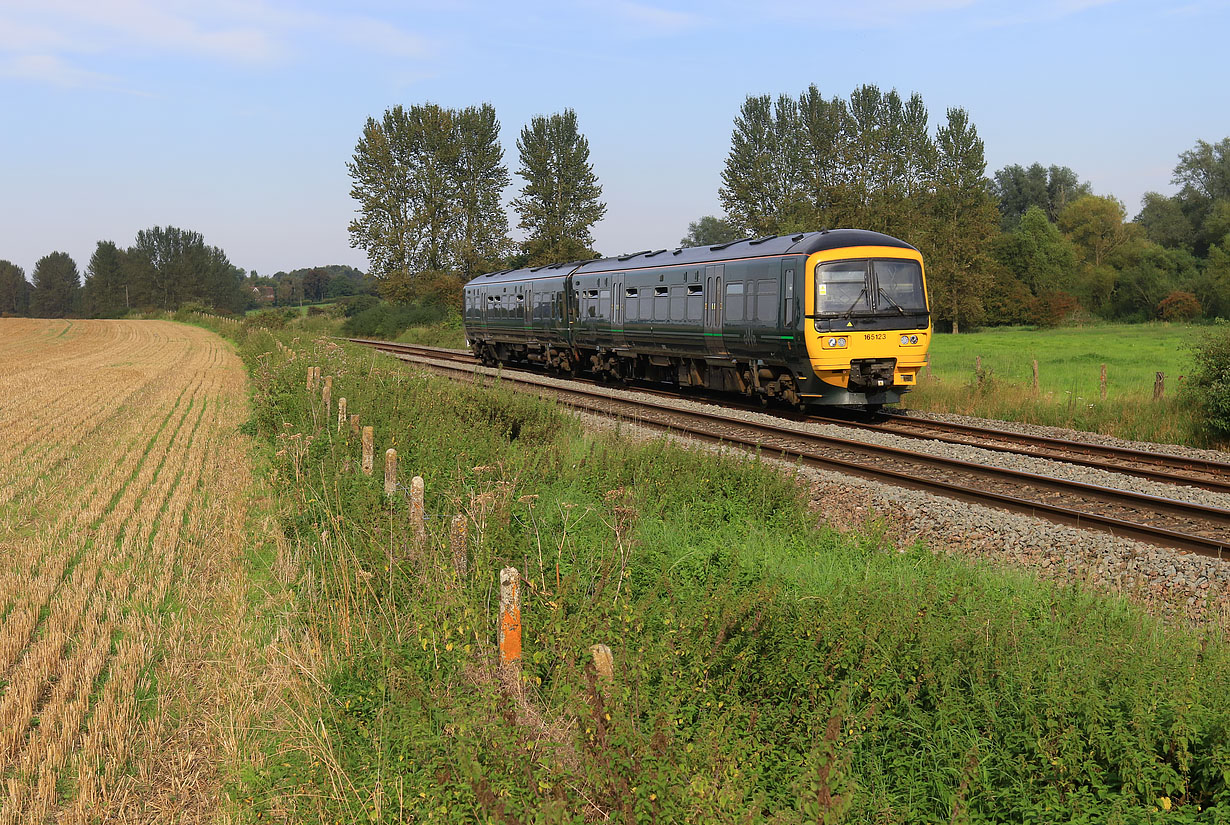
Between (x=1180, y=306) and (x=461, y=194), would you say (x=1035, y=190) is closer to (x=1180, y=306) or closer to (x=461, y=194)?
(x=1180, y=306)

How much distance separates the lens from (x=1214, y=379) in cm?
1550

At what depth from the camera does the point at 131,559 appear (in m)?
9.06

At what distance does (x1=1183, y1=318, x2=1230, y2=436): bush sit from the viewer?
15172 mm

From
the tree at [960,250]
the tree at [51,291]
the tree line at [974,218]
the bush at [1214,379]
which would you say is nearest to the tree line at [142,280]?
the tree at [51,291]

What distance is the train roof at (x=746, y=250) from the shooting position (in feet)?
56.4

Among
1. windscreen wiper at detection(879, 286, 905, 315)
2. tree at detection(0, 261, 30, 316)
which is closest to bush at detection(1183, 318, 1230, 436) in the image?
A: windscreen wiper at detection(879, 286, 905, 315)

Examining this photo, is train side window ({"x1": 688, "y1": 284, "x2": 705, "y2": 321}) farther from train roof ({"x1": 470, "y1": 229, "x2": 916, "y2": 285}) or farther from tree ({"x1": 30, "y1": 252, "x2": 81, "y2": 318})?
tree ({"x1": 30, "y1": 252, "x2": 81, "y2": 318})

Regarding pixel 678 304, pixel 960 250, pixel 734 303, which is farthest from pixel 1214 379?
pixel 960 250

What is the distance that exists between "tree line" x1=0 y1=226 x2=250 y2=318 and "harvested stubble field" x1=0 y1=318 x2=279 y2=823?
370ft

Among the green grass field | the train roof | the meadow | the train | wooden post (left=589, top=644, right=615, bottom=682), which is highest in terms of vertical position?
the train roof

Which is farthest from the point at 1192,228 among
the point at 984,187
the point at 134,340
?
the point at 134,340

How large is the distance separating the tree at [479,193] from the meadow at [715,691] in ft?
189

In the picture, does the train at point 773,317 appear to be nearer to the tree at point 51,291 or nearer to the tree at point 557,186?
the tree at point 557,186

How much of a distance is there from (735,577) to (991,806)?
240cm
